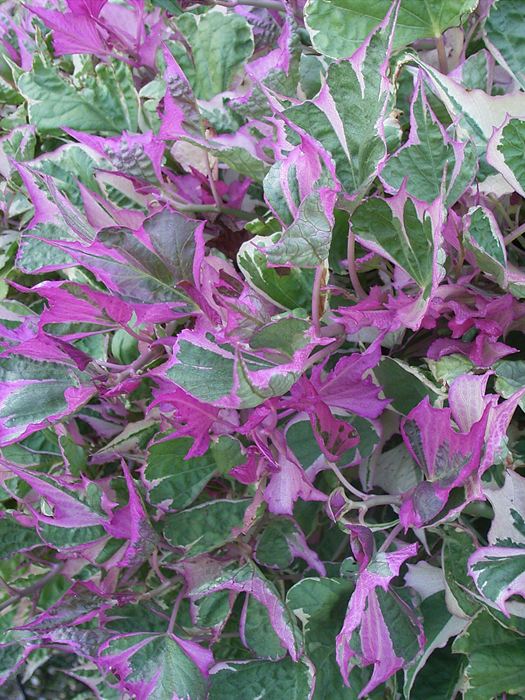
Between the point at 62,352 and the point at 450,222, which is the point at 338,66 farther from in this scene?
the point at 62,352

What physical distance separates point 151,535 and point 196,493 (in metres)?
0.04

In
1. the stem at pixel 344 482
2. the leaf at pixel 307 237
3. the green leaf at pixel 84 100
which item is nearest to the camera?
the leaf at pixel 307 237

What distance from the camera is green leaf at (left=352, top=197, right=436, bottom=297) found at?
38 centimetres

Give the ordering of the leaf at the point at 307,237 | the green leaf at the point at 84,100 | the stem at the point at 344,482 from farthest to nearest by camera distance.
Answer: the green leaf at the point at 84,100, the stem at the point at 344,482, the leaf at the point at 307,237

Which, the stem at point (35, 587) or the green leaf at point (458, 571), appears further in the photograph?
the stem at point (35, 587)

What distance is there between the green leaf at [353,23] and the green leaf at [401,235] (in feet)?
0.46

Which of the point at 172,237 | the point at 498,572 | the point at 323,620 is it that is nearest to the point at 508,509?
the point at 498,572

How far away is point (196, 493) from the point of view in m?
0.53

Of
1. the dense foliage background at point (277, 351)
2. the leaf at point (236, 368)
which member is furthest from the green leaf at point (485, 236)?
the leaf at point (236, 368)

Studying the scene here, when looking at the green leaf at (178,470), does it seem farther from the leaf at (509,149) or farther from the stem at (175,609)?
the leaf at (509,149)

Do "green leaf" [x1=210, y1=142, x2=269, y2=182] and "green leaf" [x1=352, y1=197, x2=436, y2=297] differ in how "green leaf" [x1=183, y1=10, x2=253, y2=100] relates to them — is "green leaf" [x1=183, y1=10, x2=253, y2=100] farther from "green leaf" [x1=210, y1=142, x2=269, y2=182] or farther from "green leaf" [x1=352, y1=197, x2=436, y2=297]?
"green leaf" [x1=352, y1=197, x2=436, y2=297]

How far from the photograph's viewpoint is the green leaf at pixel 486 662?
461 mm

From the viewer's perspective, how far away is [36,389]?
1.59ft

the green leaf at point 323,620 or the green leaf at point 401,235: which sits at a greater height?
the green leaf at point 401,235
